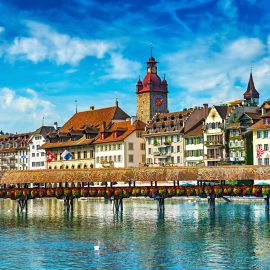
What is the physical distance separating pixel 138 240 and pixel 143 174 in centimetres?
2326

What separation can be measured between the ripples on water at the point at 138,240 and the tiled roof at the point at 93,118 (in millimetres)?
65213

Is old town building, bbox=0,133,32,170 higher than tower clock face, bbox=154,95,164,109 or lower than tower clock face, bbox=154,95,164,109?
lower

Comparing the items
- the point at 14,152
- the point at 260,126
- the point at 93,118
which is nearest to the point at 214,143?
the point at 260,126

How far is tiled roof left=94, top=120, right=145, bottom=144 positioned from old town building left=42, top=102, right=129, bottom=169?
216 cm

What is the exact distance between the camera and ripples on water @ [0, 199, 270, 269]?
1581 inches

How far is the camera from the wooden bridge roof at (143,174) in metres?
68.4

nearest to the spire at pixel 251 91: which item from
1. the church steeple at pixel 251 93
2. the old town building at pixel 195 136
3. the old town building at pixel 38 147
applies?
the church steeple at pixel 251 93

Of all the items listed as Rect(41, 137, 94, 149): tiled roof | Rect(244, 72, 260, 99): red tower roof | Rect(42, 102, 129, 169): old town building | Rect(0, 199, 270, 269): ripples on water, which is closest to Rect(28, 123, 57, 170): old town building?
Rect(42, 102, 129, 169): old town building

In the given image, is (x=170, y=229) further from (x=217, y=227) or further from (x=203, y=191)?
(x=203, y=191)

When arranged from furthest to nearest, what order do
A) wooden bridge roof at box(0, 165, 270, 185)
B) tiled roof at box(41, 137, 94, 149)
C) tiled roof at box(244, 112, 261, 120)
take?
tiled roof at box(41, 137, 94, 149) < tiled roof at box(244, 112, 261, 120) < wooden bridge roof at box(0, 165, 270, 185)

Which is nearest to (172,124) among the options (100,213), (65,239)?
(100,213)

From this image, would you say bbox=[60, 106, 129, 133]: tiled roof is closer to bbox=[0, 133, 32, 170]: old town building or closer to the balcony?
bbox=[0, 133, 32, 170]: old town building

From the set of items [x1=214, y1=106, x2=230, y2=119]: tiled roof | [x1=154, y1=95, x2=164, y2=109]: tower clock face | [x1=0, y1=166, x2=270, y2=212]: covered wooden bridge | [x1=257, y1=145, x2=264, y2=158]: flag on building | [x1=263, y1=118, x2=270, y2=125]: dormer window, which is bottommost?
[x1=0, y1=166, x2=270, y2=212]: covered wooden bridge

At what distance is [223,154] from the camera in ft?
358
